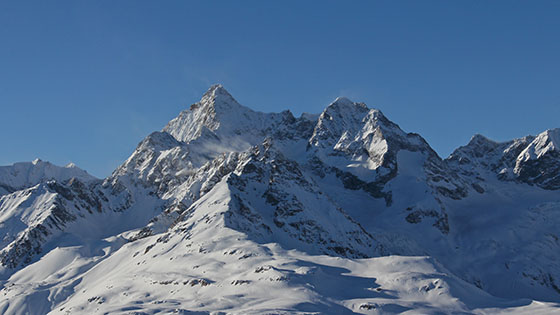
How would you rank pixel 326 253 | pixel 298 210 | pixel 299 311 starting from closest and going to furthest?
1. pixel 299 311
2. pixel 326 253
3. pixel 298 210

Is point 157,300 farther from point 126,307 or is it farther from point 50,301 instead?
point 50,301

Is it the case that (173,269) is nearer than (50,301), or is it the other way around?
(173,269)

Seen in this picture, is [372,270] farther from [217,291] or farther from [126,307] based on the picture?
[126,307]

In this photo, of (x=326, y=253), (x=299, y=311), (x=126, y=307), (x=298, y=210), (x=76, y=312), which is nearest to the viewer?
(x=299, y=311)

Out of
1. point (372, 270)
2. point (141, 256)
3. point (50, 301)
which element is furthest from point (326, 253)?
point (50, 301)

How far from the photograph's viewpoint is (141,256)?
188875mm

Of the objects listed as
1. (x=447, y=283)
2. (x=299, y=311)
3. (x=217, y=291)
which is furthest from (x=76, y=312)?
(x=447, y=283)

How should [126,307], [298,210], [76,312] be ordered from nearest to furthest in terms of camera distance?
[126,307] → [76,312] → [298,210]

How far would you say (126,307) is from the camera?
12888 centimetres

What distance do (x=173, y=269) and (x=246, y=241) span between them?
19493mm

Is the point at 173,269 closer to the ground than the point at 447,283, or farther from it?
farther from it

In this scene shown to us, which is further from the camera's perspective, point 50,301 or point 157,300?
point 50,301

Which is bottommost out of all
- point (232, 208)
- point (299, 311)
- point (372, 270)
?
point (299, 311)

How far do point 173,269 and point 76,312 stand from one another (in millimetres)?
24865
